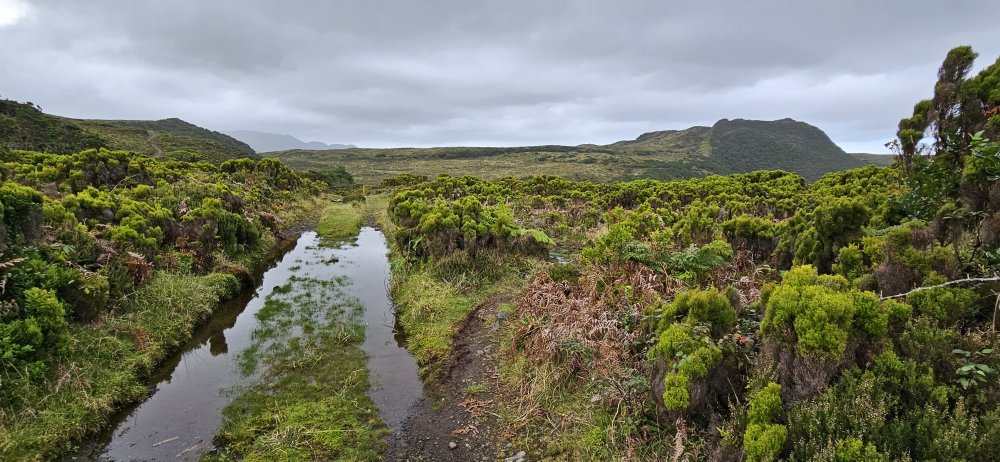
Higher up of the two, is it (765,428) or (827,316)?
(827,316)

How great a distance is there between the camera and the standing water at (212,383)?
6.43 meters

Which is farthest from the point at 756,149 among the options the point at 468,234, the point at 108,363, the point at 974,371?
the point at 108,363

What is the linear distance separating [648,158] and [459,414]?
128 metres

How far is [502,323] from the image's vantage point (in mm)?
9703

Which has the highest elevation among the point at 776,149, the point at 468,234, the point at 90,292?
the point at 776,149

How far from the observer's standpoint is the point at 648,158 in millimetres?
125188

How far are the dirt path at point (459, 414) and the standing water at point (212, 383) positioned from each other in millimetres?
393

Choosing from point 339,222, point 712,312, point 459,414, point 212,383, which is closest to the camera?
point 712,312

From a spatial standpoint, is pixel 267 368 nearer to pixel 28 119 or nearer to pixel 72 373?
pixel 72 373

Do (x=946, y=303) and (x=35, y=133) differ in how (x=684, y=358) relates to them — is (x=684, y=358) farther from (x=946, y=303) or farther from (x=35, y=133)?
(x=35, y=133)

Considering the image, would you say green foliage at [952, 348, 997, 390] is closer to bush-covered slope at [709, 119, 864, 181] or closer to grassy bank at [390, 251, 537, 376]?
grassy bank at [390, 251, 537, 376]

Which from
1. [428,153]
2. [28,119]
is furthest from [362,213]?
[428,153]

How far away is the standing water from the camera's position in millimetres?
6430

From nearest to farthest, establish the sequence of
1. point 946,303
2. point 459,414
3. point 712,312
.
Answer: point 946,303, point 712,312, point 459,414
